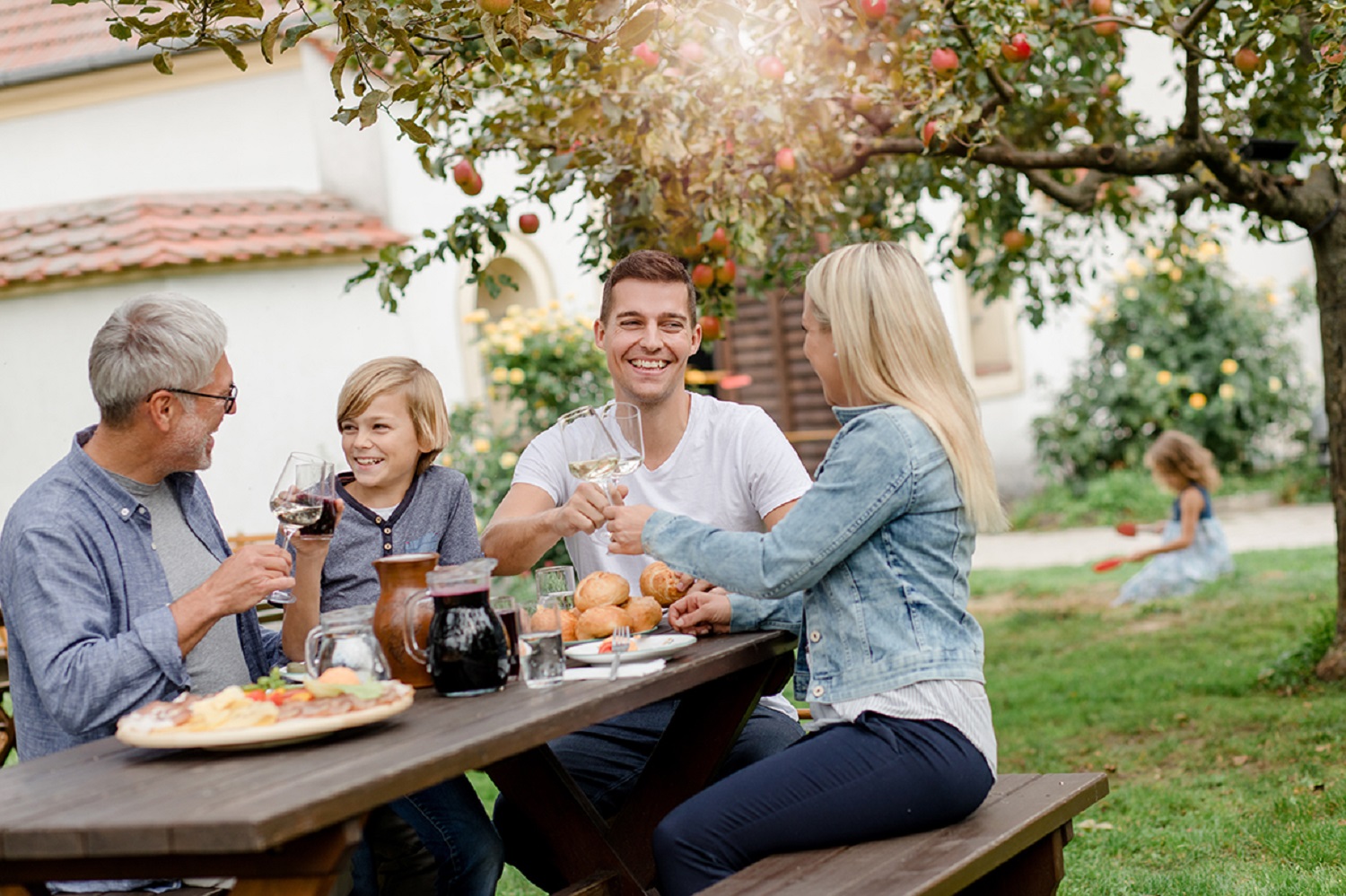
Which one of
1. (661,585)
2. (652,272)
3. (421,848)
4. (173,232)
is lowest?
(421,848)

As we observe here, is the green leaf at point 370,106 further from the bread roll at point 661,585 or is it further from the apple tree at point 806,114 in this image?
the bread roll at point 661,585

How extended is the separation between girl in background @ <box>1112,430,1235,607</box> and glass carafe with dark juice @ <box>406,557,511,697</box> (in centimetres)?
714

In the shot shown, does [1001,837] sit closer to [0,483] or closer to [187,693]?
[187,693]

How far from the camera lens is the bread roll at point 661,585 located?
3.31m

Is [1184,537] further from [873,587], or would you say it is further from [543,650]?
[543,650]

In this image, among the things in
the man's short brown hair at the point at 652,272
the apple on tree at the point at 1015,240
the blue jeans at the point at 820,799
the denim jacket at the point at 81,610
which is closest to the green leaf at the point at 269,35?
the denim jacket at the point at 81,610

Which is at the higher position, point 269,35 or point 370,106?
point 269,35

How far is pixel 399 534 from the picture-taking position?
3.42 metres

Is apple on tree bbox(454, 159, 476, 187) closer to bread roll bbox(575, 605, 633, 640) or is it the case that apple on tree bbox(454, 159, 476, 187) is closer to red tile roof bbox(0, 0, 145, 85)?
bread roll bbox(575, 605, 633, 640)

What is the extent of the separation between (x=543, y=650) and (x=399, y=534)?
87cm

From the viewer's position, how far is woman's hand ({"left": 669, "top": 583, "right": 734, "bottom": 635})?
10.4 feet

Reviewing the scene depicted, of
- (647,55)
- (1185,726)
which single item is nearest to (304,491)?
(647,55)

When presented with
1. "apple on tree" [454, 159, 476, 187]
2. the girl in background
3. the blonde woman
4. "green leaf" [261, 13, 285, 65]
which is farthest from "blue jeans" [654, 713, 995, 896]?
the girl in background

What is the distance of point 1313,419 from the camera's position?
13.0 m
